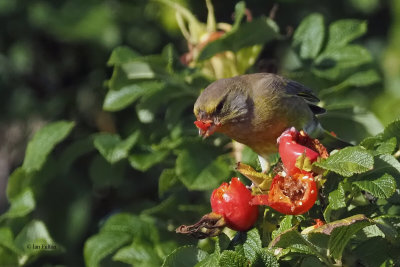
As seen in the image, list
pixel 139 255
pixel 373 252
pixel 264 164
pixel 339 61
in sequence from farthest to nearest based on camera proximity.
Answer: pixel 339 61 → pixel 139 255 → pixel 264 164 → pixel 373 252

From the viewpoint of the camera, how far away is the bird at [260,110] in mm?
2225

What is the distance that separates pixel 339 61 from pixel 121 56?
0.75 meters

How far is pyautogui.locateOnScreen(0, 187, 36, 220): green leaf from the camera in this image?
7.60 ft

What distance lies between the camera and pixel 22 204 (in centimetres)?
236

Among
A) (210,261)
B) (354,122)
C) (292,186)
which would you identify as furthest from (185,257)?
(354,122)

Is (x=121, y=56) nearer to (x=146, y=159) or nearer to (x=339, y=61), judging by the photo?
(x=146, y=159)

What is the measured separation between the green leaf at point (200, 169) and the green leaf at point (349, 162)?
668 millimetres

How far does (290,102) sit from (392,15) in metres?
2.26

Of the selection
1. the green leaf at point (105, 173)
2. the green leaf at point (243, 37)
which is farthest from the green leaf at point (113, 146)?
the green leaf at point (243, 37)

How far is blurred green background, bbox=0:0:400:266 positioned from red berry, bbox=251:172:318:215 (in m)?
1.91

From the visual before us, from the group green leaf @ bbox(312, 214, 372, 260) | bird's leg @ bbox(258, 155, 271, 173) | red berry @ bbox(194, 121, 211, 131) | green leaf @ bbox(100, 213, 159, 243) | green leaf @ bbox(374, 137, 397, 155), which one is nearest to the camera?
green leaf @ bbox(312, 214, 372, 260)

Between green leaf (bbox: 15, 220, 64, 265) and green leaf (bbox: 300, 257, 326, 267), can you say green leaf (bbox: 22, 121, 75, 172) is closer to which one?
green leaf (bbox: 15, 220, 64, 265)

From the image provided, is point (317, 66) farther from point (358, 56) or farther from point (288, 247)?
point (288, 247)

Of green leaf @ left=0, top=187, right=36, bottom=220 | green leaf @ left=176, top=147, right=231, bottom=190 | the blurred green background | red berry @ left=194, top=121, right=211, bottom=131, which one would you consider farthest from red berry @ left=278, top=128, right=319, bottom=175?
the blurred green background
